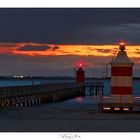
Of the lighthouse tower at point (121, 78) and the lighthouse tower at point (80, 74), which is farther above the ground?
the lighthouse tower at point (121, 78)

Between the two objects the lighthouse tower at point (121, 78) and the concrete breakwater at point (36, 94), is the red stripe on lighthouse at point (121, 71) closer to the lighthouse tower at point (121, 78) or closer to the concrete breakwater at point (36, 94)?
the lighthouse tower at point (121, 78)

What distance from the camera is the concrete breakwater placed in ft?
122

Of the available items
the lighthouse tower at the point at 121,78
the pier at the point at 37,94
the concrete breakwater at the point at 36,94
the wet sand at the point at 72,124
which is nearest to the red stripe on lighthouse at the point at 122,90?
the lighthouse tower at the point at 121,78

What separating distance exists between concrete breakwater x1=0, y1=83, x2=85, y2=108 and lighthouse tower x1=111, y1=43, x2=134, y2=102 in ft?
31.7

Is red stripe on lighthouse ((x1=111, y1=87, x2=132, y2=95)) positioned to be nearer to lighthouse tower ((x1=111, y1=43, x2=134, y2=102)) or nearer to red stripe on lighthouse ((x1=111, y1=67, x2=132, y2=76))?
lighthouse tower ((x1=111, y1=43, x2=134, y2=102))

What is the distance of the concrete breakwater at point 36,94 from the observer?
122ft

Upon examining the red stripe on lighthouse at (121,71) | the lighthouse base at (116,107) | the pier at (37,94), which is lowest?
the pier at (37,94)

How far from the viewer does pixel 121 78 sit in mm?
24516

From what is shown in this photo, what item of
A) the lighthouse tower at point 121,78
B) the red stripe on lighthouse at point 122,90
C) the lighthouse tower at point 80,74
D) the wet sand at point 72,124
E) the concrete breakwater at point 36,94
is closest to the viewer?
the wet sand at point 72,124

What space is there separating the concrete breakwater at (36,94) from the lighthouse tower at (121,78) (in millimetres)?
9652

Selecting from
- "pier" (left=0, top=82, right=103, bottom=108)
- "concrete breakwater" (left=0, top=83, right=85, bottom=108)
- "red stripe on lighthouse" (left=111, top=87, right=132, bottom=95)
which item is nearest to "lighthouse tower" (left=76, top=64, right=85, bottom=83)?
"pier" (left=0, top=82, right=103, bottom=108)

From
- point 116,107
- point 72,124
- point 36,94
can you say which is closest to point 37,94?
point 36,94
